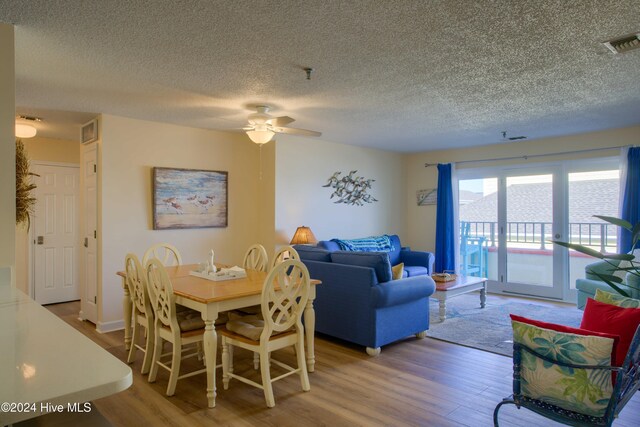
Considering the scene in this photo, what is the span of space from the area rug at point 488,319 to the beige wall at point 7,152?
147 inches

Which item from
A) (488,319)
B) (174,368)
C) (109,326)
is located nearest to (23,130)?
(109,326)

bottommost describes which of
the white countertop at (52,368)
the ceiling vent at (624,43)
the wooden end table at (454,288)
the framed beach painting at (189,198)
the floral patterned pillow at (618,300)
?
the wooden end table at (454,288)

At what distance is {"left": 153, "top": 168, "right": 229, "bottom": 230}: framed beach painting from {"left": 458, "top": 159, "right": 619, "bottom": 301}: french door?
4.05m

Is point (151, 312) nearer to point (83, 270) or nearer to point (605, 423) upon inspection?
point (83, 270)

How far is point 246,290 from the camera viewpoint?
2.96 m

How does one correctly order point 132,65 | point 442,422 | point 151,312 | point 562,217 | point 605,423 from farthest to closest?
point 562,217 < point 151,312 < point 132,65 < point 442,422 < point 605,423

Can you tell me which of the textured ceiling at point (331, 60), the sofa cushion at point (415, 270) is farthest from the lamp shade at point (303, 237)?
the textured ceiling at point (331, 60)

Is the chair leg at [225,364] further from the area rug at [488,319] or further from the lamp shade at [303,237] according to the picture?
the lamp shade at [303,237]

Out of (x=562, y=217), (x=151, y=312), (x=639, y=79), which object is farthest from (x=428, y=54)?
(x=562, y=217)

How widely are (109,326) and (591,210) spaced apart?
21.0 ft

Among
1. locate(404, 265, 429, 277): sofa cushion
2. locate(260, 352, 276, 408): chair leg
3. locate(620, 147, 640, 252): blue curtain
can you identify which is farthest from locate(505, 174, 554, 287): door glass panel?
locate(260, 352, 276, 408): chair leg

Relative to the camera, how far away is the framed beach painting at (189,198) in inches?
195

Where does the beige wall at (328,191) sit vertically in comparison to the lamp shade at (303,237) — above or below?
above

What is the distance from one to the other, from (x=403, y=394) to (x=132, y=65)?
3081 millimetres
